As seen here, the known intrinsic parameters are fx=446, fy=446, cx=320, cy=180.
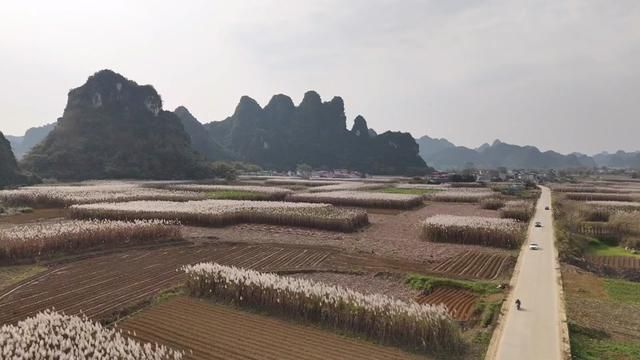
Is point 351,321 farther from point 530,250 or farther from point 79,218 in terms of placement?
point 79,218

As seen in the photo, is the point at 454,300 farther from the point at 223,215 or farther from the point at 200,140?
the point at 200,140

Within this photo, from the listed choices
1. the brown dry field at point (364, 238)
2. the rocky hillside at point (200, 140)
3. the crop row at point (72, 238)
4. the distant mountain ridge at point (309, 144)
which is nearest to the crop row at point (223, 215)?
the brown dry field at point (364, 238)

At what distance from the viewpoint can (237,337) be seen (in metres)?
12.5

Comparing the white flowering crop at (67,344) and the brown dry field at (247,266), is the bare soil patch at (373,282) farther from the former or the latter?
the white flowering crop at (67,344)

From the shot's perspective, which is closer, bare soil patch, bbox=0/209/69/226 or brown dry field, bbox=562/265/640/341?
brown dry field, bbox=562/265/640/341

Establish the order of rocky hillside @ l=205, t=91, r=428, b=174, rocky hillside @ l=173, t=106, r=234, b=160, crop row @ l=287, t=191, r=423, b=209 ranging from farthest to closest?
1. rocky hillside @ l=205, t=91, r=428, b=174
2. rocky hillside @ l=173, t=106, r=234, b=160
3. crop row @ l=287, t=191, r=423, b=209

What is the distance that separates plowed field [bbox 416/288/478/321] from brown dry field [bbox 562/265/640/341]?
323 cm

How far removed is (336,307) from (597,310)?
32.0 feet

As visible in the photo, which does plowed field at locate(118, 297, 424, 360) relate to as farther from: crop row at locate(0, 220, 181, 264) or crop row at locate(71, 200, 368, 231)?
→ crop row at locate(71, 200, 368, 231)

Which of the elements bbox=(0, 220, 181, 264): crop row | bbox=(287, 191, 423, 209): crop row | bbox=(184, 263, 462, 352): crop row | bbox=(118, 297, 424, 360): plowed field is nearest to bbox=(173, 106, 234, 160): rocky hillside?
bbox=(287, 191, 423, 209): crop row

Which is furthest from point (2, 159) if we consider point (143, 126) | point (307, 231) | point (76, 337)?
point (76, 337)

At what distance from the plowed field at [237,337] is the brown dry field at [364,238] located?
500 inches

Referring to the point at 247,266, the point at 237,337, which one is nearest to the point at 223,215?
the point at 247,266

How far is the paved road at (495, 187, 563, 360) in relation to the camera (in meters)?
11.6
